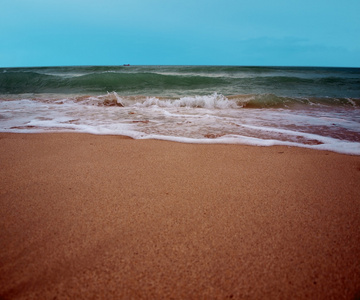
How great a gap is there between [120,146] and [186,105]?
4.68 metres

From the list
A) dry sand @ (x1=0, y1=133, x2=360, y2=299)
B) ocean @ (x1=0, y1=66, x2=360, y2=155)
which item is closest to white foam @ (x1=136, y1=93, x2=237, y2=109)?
ocean @ (x1=0, y1=66, x2=360, y2=155)

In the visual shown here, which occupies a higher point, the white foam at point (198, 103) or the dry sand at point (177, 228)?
the dry sand at point (177, 228)

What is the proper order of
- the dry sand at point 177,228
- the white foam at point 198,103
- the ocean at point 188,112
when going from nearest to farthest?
the dry sand at point 177,228
the ocean at point 188,112
the white foam at point 198,103

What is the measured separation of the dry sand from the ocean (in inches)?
38.3

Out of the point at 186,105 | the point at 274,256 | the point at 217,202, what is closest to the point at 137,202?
the point at 217,202

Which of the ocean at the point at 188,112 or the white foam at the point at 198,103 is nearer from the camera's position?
the ocean at the point at 188,112

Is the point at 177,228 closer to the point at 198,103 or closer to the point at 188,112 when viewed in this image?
the point at 188,112

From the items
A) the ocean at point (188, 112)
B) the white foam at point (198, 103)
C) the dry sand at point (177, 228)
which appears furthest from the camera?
the white foam at point (198, 103)

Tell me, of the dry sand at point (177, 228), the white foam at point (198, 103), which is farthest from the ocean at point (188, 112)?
the dry sand at point (177, 228)

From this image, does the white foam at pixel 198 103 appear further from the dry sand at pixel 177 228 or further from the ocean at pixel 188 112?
the dry sand at pixel 177 228

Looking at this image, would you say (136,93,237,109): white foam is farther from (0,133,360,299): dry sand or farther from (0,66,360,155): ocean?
(0,133,360,299): dry sand

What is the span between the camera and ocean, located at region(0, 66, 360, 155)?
2.75 meters

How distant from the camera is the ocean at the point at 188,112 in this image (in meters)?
2.75

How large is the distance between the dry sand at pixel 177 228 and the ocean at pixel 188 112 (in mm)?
974
